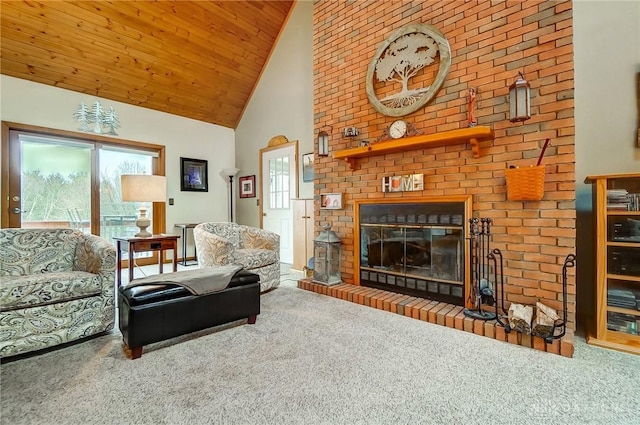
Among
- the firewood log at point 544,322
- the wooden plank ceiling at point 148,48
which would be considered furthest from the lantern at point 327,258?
the wooden plank ceiling at point 148,48

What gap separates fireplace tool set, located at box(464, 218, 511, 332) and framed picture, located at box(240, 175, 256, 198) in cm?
417

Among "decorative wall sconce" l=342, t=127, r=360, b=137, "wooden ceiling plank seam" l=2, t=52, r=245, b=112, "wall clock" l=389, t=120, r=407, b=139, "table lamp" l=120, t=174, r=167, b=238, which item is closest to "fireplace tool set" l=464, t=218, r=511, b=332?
"wall clock" l=389, t=120, r=407, b=139

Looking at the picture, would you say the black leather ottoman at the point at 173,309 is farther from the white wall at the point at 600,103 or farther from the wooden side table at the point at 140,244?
the white wall at the point at 600,103

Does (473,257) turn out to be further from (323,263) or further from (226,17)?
(226,17)

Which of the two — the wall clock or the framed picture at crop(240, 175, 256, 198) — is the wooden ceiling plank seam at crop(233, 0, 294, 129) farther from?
the wall clock

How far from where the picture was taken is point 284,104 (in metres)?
5.10

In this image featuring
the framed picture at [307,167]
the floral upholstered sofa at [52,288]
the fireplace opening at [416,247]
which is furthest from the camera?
the framed picture at [307,167]

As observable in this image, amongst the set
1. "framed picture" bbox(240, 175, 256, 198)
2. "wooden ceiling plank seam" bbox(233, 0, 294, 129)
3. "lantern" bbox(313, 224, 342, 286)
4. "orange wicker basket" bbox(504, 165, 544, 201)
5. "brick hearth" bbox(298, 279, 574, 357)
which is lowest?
"brick hearth" bbox(298, 279, 574, 357)

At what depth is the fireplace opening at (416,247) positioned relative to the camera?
2633 millimetres

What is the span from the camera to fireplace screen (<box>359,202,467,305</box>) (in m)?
2.65

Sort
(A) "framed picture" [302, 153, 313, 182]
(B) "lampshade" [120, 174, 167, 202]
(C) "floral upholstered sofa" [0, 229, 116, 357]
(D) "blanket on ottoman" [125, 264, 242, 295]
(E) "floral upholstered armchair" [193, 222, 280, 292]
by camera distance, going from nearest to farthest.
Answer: (C) "floral upholstered sofa" [0, 229, 116, 357] → (D) "blanket on ottoman" [125, 264, 242, 295] → (E) "floral upholstered armchair" [193, 222, 280, 292] → (B) "lampshade" [120, 174, 167, 202] → (A) "framed picture" [302, 153, 313, 182]

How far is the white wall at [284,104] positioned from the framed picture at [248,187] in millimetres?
88

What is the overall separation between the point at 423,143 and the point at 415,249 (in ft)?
3.34

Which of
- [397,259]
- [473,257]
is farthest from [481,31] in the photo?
[397,259]
